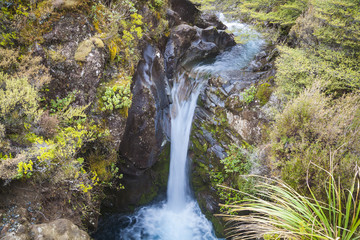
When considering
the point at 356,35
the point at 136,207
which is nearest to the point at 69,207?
the point at 136,207

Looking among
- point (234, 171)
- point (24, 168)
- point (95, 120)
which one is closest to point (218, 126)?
point (234, 171)

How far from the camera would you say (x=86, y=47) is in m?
5.00

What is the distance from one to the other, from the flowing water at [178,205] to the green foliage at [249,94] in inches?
96.1

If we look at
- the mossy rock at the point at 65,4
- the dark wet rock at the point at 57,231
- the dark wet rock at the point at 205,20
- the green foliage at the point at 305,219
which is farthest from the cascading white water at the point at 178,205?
the green foliage at the point at 305,219

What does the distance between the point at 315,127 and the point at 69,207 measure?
5470 mm

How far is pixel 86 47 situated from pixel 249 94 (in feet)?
20.2

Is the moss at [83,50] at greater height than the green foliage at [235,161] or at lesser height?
greater

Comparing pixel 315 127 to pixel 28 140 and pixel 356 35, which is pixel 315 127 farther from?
pixel 28 140

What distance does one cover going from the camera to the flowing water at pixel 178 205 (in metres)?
7.50

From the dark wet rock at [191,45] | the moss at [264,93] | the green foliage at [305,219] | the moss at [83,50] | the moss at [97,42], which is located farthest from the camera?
the dark wet rock at [191,45]

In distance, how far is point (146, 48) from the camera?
24.4ft

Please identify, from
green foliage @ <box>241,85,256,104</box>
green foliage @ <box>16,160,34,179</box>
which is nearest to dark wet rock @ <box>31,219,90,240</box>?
green foliage @ <box>16,160,34,179</box>

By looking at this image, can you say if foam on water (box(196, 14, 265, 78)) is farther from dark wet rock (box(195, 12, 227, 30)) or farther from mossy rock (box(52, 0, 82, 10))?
mossy rock (box(52, 0, 82, 10))

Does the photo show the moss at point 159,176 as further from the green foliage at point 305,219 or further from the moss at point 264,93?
the green foliage at point 305,219
